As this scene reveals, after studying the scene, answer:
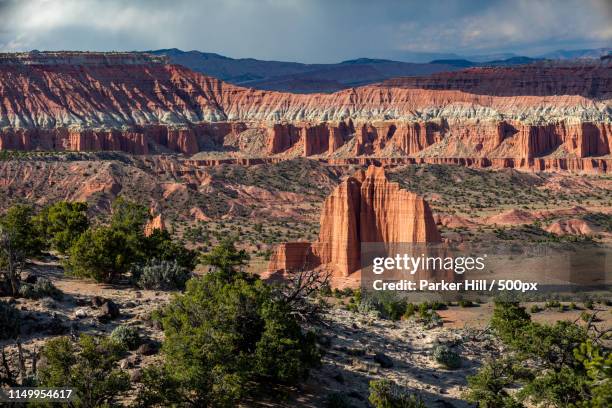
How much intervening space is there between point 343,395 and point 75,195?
75385 millimetres

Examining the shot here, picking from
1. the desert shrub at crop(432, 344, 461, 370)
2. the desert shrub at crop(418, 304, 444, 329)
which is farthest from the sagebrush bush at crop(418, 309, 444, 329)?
the desert shrub at crop(432, 344, 461, 370)

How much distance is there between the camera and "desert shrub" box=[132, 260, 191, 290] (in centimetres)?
3369

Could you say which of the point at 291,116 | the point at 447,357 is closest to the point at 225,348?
the point at 447,357

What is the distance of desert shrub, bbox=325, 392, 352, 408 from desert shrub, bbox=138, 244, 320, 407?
1031 millimetres

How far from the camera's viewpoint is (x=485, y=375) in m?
22.6

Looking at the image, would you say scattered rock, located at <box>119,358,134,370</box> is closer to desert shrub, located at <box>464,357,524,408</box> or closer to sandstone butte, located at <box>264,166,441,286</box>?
desert shrub, located at <box>464,357,524,408</box>

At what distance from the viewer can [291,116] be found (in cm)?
17650

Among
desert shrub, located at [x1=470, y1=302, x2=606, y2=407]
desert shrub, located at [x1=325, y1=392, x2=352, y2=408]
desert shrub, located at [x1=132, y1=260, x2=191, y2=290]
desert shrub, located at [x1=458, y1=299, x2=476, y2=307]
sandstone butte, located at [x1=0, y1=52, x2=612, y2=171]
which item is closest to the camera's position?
desert shrub, located at [x1=470, y1=302, x2=606, y2=407]

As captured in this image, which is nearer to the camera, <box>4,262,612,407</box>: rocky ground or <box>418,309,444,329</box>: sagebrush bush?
<box>4,262,612,407</box>: rocky ground

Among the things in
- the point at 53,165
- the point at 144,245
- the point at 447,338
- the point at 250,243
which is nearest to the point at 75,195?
the point at 53,165

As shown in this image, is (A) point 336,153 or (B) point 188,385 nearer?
(B) point 188,385

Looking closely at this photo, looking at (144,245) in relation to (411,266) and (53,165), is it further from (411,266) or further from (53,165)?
(53,165)
